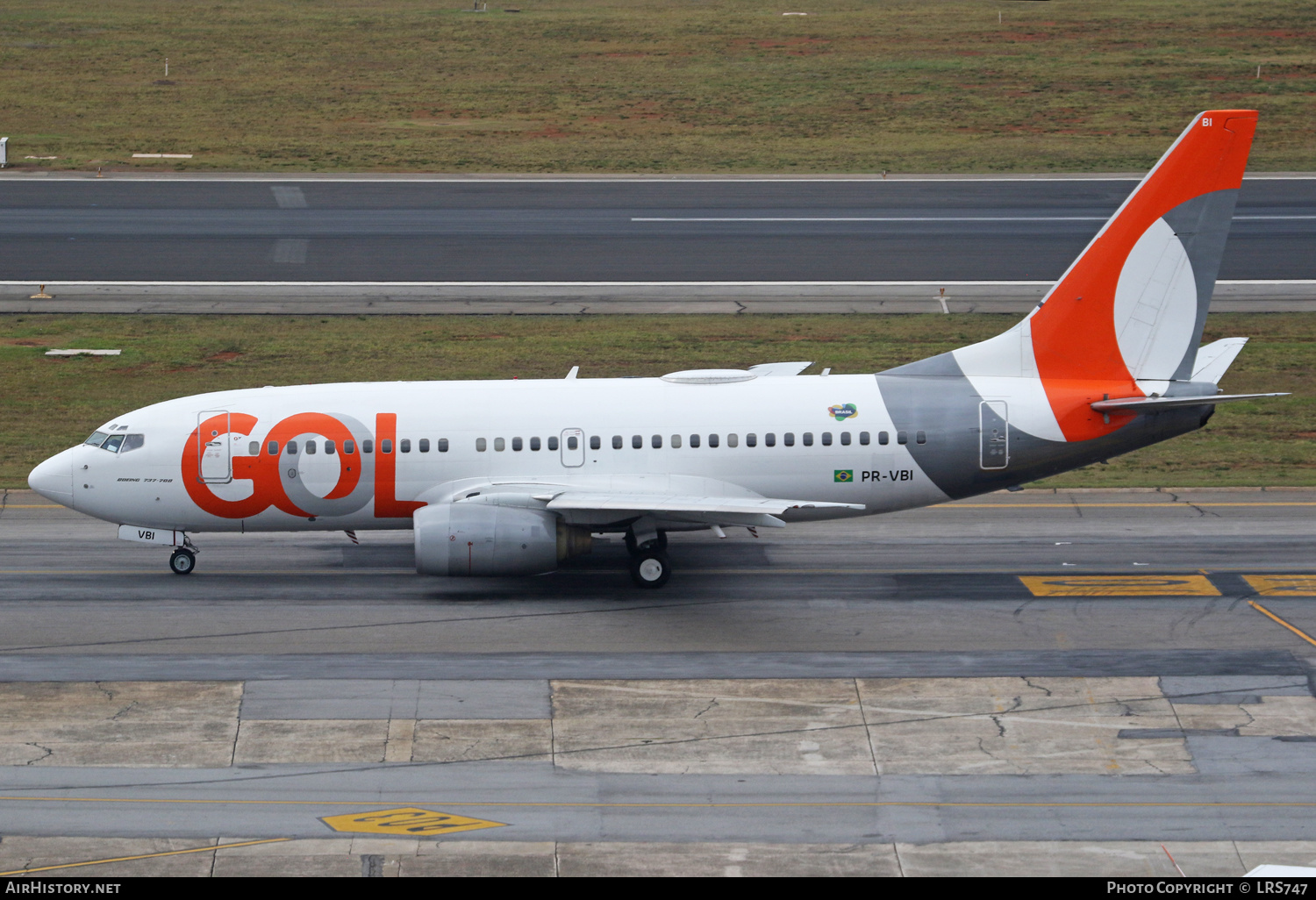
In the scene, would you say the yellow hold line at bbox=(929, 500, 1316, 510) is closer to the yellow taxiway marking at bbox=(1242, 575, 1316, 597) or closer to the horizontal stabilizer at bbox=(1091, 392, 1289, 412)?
the yellow taxiway marking at bbox=(1242, 575, 1316, 597)

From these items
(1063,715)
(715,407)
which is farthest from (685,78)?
(1063,715)

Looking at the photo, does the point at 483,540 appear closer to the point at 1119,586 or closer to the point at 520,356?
the point at 1119,586

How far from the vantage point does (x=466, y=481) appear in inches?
1057

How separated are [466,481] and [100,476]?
700cm

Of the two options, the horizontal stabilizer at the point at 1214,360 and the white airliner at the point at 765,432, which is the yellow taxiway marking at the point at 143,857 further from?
the horizontal stabilizer at the point at 1214,360

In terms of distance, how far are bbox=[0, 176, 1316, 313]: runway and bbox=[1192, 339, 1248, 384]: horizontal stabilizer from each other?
17.3m

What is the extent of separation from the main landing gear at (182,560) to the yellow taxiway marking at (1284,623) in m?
19.9

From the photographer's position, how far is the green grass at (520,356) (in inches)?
1363

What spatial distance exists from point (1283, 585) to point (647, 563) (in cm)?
1179

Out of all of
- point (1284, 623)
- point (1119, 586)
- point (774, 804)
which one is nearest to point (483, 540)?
point (774, 804)

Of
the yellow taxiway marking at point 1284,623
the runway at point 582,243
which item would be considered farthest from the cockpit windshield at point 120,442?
the yellow taxiway marking at point 1284,623

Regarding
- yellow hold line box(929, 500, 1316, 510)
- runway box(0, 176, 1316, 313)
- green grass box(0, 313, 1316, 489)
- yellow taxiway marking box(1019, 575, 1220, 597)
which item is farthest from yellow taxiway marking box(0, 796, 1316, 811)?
runway box(0, 176, 1316, 313)

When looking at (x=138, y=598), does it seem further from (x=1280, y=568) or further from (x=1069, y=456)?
(x=1280, y=568)

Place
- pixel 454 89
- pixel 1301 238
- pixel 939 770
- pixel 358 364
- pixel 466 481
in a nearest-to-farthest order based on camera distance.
Result: pixel 939 770
pixel 466 481
pixel 358 364
pixel 1301 238
pixel 454 89
